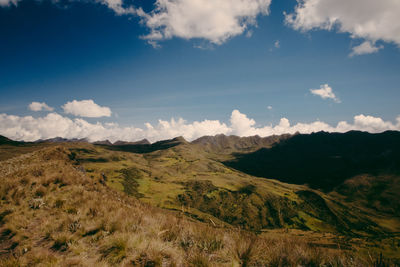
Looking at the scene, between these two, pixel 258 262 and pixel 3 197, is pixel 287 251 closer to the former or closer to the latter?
pixel 258 262

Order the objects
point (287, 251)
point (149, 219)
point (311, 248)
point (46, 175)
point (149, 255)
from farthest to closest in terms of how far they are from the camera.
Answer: point (46, 175), point (149, 219), point (311, 248), point (287, 251), point (149, 255)

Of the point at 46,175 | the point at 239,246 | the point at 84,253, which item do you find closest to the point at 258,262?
the point at 239,246

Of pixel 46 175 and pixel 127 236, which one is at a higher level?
pixel 46 175

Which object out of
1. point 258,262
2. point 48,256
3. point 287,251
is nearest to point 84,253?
point 48,256

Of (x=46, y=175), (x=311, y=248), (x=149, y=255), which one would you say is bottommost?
(x=311, y=248)

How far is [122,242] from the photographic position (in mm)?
6008

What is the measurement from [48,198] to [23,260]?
6.56 m

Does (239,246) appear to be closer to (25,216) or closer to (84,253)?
(84,253)

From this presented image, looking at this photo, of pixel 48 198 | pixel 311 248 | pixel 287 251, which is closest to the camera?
pixel 287 251

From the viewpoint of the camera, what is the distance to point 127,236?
6398 millimetres

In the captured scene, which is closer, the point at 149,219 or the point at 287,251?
the point at 287,251

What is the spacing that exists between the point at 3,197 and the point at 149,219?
10020mm

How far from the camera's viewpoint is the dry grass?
5551mm

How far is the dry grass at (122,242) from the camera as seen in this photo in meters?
5.55
